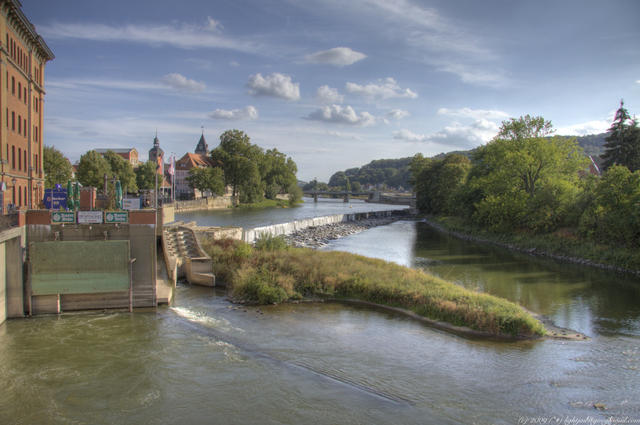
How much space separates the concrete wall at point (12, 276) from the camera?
57.7 ft

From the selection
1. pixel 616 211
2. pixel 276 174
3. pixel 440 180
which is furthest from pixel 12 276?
pixel 276 174

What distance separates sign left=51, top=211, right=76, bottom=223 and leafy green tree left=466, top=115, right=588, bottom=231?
42.0 meters

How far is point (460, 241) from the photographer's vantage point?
53844 millimetres

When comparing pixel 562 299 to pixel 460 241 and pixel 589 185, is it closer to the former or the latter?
pixel 589 185

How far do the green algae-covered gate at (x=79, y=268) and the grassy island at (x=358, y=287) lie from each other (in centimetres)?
553

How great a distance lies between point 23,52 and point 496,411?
133 feet

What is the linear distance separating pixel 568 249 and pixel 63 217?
38.9m

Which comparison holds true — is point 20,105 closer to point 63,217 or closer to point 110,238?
point 63,217

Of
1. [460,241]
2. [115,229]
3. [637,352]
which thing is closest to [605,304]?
[637,352]

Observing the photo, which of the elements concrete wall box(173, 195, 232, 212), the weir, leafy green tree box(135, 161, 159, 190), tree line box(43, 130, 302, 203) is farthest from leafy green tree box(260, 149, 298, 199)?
the weir

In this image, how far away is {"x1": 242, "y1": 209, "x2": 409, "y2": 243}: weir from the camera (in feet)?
143

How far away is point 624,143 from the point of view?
185 ft

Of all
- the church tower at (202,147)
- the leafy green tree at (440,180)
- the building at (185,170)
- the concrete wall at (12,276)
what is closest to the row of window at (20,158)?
the concrete wall at (12,276)

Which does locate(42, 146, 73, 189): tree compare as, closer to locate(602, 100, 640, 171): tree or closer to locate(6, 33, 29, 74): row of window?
locate(6, 33, 29, 74): row of window
